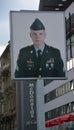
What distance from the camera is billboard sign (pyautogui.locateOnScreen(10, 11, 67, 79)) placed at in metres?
28.5

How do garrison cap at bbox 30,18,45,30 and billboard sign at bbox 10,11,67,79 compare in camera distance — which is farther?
garrison cap at bbox 30,18,45,30

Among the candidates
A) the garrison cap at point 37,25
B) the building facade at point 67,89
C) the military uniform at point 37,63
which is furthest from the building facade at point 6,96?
the garrison cap at point 37,25

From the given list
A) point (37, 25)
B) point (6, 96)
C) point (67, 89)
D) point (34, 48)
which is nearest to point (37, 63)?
point (34, 48)

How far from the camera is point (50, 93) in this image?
98.1 meters

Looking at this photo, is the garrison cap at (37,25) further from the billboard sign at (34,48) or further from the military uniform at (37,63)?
the military uniform at (37,63)

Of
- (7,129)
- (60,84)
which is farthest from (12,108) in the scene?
(60,84)

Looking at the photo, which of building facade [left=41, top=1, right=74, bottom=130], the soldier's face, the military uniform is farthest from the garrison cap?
building facade [left=41, top=1, right=74, bottom=130]

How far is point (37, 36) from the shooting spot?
93.4 ft

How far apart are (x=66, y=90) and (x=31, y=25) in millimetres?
54647

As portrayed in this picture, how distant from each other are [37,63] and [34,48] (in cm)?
79

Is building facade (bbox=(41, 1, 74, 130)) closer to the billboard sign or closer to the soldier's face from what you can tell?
the billboard sign

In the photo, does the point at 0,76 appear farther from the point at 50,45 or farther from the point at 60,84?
the point at 50,45

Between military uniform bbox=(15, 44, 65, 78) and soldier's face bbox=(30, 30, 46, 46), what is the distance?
13.1 inches

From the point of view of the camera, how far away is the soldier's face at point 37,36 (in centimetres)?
2847
